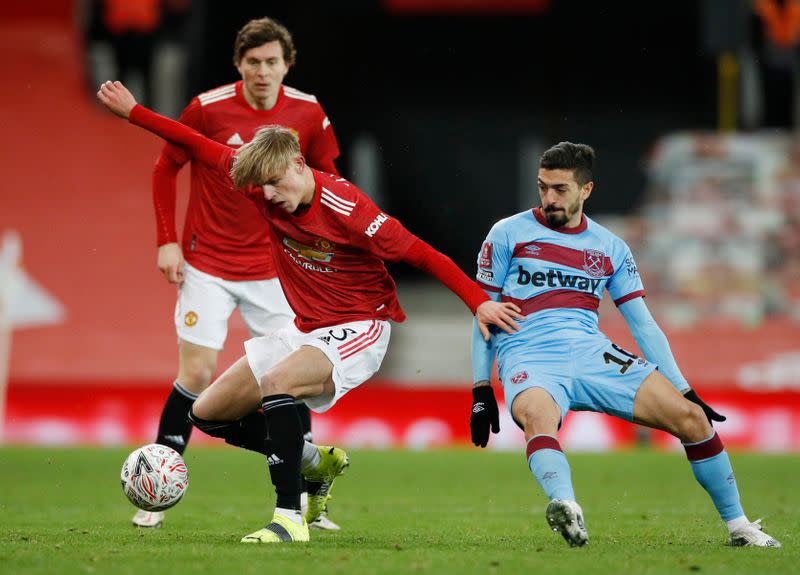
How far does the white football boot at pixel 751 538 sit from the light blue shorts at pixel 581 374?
79cm

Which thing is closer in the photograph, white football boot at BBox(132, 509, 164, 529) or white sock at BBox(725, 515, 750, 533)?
white sock at BBox(725, 515, 750, 533)

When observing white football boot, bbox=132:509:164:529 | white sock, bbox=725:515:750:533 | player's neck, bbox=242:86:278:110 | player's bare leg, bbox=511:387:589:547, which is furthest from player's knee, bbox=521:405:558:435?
player's neck, bbox=242:86:278:110

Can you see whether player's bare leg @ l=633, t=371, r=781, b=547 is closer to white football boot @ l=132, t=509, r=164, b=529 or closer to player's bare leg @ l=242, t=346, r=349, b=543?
player's bare leg @ l=242, t=346, r=349, b=543

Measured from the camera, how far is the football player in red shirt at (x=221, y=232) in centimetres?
769

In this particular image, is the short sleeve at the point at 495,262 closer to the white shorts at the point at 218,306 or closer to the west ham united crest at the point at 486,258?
the west ham united crest at the point at 486,258

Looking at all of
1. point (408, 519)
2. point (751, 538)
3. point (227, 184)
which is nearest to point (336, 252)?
point (227, 184)

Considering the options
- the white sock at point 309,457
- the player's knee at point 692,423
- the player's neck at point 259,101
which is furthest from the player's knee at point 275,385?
the player's neck at point 259,101

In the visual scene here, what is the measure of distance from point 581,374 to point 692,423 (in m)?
0.58

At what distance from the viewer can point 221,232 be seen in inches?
309

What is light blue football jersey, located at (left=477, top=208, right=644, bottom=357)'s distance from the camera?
22.1ft

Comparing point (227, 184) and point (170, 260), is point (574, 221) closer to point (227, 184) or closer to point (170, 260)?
point (227, 184)

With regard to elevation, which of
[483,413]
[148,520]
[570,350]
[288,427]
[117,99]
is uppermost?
[117,99]

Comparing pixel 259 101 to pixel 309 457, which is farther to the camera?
pixel 259 101

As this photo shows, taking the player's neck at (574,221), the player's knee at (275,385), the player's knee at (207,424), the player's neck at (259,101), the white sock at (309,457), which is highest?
the player's neck at (259,101)
